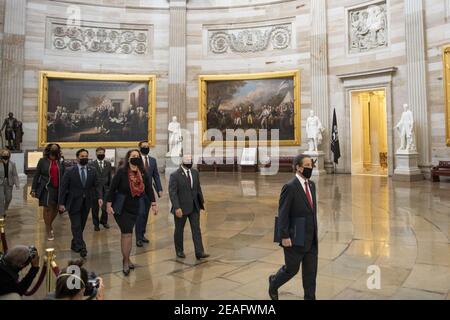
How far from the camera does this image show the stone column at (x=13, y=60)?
18.2 m

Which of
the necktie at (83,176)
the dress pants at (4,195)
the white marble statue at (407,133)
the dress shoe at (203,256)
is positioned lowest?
the dress shoe at (203,256)

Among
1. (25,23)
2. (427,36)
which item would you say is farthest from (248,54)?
(25,23)

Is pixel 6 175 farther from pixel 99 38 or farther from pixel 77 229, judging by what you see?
pixel 99 38

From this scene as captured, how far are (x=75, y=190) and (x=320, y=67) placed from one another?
16159 millimetres

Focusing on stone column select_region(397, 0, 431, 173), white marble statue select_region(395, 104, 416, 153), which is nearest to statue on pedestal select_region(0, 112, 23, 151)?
white marble statue select_region(395, 104, 416, 153)

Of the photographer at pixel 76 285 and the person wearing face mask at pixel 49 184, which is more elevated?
the person wearing face mask at pixel 49 184

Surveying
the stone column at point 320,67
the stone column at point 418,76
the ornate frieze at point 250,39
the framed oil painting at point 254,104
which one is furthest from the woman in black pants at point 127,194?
the ornate frieze at point 250,39

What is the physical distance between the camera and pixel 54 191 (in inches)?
250

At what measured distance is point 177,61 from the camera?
68.4 feet

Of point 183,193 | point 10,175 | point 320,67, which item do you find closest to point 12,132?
point 10,175

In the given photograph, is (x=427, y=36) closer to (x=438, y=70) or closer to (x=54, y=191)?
(x=438, y=70)

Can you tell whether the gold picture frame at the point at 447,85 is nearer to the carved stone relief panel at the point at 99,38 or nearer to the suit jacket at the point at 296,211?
the suit jacket at the point at 296,211

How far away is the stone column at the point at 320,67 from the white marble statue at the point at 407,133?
4.13 m
